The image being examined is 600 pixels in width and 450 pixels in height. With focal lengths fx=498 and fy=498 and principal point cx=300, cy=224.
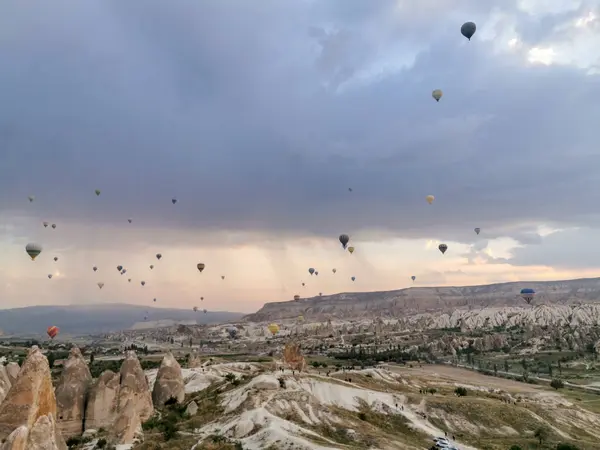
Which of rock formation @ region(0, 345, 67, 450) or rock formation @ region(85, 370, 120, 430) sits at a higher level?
rock formation @ region(0, 345, 67, 450)

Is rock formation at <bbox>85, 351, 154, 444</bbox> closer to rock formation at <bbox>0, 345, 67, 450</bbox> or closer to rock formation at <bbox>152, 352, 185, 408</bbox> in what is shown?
rock formation at <bbox>152, 352, 185, 408</bbox>

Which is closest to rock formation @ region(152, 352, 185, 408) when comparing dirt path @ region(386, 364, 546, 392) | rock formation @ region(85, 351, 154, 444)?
rock formation @ region(85, 351, 154, 444)

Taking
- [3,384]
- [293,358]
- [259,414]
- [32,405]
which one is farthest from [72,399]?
[293,358]

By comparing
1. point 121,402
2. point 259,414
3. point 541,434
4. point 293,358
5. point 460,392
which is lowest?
point 541,434

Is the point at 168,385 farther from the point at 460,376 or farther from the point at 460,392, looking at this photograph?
the point at 460,376

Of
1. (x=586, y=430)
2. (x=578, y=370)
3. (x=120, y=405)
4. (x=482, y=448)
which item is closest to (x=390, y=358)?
(x=578, y=370)

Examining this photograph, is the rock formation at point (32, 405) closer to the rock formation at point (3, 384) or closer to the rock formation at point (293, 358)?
the rock formation at point (3, 384)

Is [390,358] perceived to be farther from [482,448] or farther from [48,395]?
[48,395]
